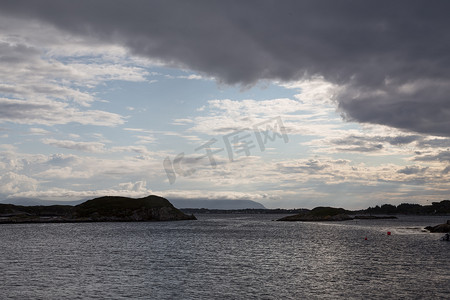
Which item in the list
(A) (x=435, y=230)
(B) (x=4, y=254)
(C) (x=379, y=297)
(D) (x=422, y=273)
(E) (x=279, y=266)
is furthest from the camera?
(A) (x=435, y=230)

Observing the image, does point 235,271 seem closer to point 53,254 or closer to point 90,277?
point 90,277

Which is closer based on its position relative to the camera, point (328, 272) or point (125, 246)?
point (328, 272)

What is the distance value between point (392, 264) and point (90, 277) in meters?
48.6

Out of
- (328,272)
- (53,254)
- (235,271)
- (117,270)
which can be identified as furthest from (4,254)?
(328,272)

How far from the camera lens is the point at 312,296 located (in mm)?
42062

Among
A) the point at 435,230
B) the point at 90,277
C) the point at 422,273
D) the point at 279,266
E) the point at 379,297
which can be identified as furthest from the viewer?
the point at 435,230

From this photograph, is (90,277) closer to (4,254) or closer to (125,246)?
(4,254)

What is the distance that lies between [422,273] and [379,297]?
744 inches

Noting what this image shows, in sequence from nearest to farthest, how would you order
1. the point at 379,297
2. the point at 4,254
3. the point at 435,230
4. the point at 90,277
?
the point at 379,297
the point at 90,277
the point at 4,254
the point at 435,230

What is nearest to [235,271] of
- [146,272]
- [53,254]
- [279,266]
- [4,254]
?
[279,266]

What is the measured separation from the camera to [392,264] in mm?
65000

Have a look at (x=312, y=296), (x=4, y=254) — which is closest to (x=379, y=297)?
(x=312, y=296)

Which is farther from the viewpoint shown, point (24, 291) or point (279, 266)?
point (279, 266)

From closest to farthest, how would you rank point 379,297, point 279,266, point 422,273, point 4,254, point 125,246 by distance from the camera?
point 379,297 < point 422,273 < point 279,266 < point 4,254 < point 125,246
